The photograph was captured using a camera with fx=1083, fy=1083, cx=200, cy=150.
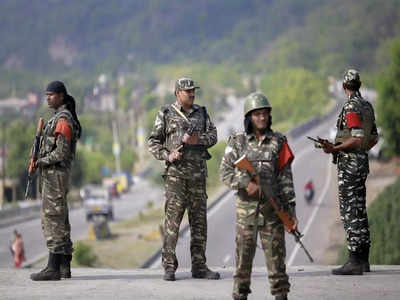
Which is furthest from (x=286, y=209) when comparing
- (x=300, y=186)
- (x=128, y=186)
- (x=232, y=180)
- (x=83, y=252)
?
(x=128, y=186)

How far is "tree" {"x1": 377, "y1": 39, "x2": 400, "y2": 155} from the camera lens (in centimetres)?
8069

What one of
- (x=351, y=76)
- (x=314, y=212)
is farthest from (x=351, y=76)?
(x=314, y=212)

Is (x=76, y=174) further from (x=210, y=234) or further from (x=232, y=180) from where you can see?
(x=232, y=180)

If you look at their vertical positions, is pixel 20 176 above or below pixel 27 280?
above

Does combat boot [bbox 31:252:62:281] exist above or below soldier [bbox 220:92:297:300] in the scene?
below

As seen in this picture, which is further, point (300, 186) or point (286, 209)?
point (300, 186)

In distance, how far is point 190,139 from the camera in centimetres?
1152

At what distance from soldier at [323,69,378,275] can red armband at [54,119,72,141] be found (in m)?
2.78

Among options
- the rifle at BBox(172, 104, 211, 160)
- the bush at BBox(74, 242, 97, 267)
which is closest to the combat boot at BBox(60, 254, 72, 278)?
the rifle at BBox(172, 104, 211, 160)

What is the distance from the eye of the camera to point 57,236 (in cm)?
1163

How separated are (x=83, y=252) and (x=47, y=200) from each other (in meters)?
26.8

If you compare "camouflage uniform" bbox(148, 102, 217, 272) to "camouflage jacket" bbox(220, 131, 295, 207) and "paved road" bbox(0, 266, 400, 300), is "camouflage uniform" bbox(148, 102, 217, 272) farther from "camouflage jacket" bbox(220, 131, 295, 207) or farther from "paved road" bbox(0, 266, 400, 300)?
"camouflage jacket" bbox(220, 131, 295, 207)

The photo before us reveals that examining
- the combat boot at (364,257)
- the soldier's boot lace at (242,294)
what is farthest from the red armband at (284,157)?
the combat boot at (364,257)

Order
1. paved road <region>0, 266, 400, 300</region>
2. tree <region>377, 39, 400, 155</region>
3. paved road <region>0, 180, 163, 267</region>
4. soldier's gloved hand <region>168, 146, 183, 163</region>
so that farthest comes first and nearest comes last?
tree <region>377, 39, 400, 155</region>, paved road <region>0, 180, 163, 267</region>, soldier's gloved hand <region>168, 146, 183, 163</region>, paved road <region>0, 266, 400, 300</region>
